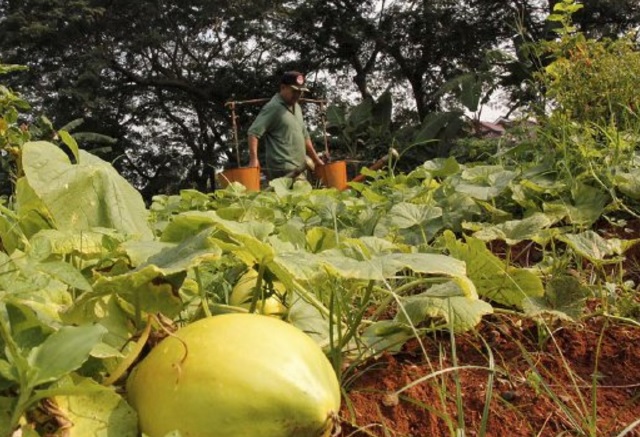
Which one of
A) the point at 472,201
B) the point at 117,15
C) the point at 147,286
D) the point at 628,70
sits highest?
the point at 117,15

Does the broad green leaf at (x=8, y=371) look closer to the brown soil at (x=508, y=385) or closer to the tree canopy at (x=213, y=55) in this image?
the brown soil at (x=508, y=385)

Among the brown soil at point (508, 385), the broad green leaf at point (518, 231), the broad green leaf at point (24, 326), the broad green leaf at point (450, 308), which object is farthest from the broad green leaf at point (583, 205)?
the broad green leaf at point (24, 326)

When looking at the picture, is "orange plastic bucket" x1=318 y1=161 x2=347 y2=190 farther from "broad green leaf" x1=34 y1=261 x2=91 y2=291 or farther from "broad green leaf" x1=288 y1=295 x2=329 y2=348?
"broad green leaf" x1=34 y1=261 x2=91 y2=291

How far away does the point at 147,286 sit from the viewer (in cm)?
77

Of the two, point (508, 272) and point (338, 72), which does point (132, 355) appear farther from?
point (338, 72)

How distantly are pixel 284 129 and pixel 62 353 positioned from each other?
5.49m

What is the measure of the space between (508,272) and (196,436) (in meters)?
0.63

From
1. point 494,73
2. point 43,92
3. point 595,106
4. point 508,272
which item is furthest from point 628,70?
point 43,92

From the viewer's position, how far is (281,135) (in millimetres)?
5984

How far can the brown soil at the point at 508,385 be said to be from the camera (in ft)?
2.73

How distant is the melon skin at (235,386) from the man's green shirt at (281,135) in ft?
17.3

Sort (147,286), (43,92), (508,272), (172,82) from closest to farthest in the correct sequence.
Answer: (147,286) → (508,272) → (43,92) → (172,82)

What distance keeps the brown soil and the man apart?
16.0 feet

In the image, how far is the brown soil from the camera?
0.83 meters
